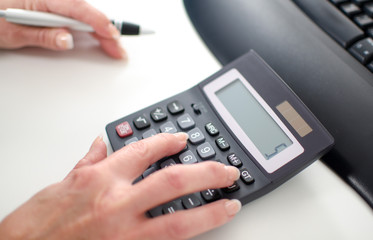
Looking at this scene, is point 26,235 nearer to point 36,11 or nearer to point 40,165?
point 40,165

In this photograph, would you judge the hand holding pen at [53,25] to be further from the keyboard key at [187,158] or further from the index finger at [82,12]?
the keyboard key at [187,158]

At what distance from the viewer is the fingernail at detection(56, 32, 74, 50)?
0.42 metres

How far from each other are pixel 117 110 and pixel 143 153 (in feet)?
0.31

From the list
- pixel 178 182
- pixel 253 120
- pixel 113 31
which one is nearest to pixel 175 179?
pixel 178 182

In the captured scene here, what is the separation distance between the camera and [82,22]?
16.8 inches

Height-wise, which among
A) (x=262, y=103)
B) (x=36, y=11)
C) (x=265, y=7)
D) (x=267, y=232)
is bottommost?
(x=267, y=232)

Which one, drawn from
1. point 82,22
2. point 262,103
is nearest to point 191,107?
point 262,103

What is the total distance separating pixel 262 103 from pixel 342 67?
0.10 meters

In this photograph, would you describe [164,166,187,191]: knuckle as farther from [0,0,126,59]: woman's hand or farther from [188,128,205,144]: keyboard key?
[0,0,126,59]: woman's hand

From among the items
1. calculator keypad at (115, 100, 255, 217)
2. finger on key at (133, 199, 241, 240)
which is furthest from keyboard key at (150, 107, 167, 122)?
finger on key at (133, 199, 241, 240)

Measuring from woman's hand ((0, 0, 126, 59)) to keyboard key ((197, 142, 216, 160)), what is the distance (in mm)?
181

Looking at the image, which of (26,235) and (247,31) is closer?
(26,235)

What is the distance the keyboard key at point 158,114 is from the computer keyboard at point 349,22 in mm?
208

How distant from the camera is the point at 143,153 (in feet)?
1.01
